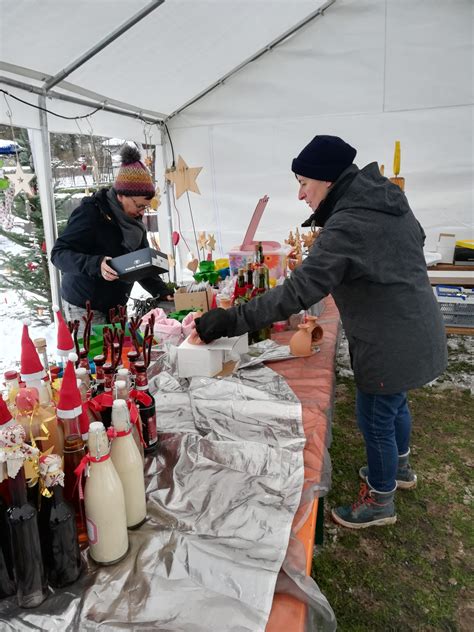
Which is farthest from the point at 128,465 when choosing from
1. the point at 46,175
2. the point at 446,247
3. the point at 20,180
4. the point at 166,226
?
the point at 166,226

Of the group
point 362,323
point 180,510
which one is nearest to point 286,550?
point 180,510

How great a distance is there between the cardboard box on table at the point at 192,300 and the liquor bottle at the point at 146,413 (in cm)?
105

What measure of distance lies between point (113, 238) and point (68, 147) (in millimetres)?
3563

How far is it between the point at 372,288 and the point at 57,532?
1.14 m

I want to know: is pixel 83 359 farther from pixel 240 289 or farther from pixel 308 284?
pixel 240 289

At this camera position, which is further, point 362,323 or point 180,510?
point 362,323

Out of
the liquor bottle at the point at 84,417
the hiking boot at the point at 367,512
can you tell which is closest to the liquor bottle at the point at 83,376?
the liquor bottle at the point at 84,417

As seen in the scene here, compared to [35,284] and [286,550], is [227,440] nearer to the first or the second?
[286,550]

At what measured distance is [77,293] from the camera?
236cm

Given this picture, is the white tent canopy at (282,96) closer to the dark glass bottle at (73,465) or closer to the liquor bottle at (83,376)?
the liquor bottle at (83,376)

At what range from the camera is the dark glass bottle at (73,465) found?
0.82 m

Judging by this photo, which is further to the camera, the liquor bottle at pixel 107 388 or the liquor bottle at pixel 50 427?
the liquor bottle at pixel 107 388

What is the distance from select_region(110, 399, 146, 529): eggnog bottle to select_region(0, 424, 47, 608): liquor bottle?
6.9 inches

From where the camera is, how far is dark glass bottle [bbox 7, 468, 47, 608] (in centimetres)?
67
